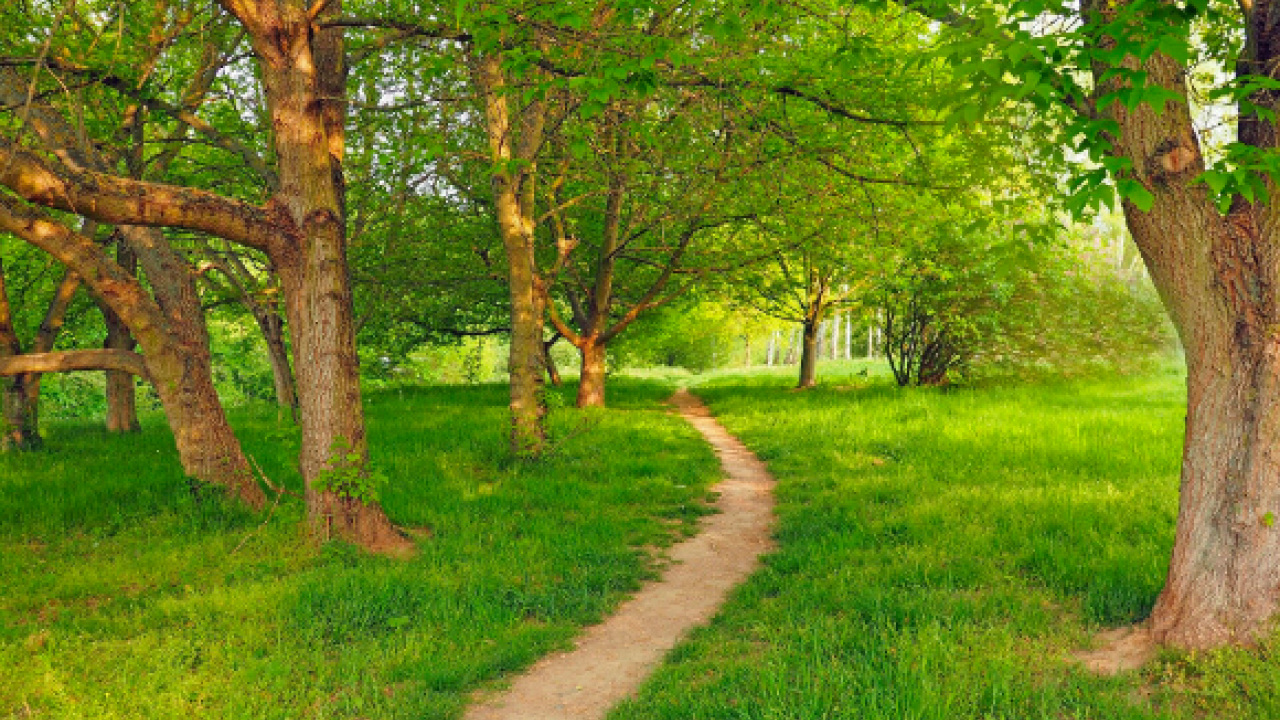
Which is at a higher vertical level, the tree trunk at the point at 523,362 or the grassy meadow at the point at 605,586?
the tree trunk at the point at 523,362

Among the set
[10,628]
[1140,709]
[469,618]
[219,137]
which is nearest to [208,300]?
[219,137]

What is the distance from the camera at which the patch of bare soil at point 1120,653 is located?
4133mm

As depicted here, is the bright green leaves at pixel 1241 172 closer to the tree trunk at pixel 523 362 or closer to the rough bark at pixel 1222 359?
the rough bark at pixel 1222 359

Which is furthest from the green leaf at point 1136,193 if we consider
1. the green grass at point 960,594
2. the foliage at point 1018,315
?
the foliage at point 1018,315

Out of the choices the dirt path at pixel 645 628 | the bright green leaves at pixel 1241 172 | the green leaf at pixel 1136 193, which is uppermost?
the bright green leaves at pixel 1241 172

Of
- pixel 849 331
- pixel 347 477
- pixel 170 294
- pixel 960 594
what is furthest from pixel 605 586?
pixel 849 331

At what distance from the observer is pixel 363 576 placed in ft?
19.3

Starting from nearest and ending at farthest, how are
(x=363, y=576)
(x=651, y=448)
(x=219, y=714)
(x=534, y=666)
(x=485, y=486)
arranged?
(x=219, y=714) → (x=534, y=666) → (x=363, y=576) → (x=485, y=486) → (x=651, y=448)

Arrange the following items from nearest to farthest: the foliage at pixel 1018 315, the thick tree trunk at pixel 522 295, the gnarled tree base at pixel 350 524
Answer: the gnarled tree base at pixel 350 524
the thick tree trunk at pixel 522 295
the foliage at pixel 1018 315

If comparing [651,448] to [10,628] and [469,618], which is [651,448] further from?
[10,628]

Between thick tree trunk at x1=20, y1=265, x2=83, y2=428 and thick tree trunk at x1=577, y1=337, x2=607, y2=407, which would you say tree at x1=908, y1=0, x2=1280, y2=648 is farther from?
thick tree trunk at x1=577, y1=337, x2=607, y2=407

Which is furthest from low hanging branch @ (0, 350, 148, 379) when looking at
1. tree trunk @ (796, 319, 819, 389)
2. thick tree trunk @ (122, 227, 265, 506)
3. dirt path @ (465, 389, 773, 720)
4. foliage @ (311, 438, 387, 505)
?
tree trunk @ (796, 319, 819, 389)

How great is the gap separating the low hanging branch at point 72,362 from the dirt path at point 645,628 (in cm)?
530

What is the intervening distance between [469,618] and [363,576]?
1069mm
